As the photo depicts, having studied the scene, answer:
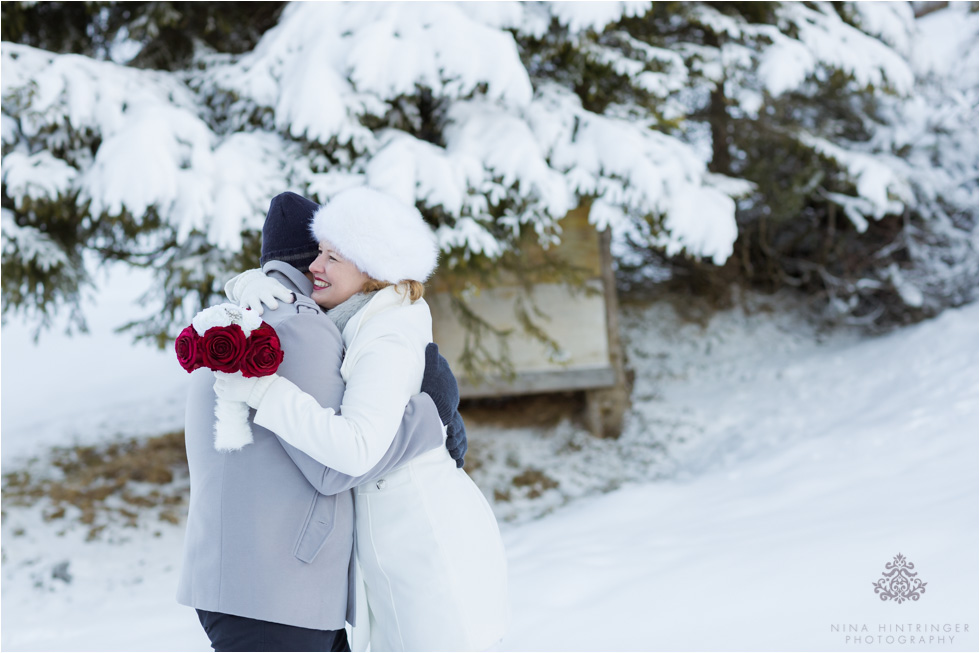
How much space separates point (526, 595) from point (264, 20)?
16.2ft

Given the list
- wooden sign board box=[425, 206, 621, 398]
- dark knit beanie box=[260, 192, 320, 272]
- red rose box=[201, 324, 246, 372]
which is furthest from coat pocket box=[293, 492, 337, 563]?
wooden sign board box=[425, 206, 621, 398]

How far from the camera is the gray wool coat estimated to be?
1706 mm

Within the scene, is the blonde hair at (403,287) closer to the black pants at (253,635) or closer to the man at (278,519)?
the man at (278,519)

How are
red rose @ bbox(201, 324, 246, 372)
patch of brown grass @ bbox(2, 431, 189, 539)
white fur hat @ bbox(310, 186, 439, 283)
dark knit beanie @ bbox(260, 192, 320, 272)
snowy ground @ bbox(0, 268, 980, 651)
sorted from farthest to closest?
patch of brown grass @ bbox(2, 431, 189, 539) → snowy ground @ bbox(0, 268, 980, 651) → dark knit beanie @ bbox(260, 192, 320, 272) → white fur hat @ bbox(310, 186, 439, 283) → red rose @ bbox(201, 324, 246, 372)

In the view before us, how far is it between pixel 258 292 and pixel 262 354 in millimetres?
300

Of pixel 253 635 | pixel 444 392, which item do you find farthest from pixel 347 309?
pixel 253 635

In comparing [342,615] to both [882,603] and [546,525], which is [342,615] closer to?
[882,603]

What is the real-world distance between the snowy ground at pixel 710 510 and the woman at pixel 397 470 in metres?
1.50

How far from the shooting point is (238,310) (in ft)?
→ 5.30

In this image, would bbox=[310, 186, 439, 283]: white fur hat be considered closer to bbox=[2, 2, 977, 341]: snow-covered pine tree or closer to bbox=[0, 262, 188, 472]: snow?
bbox=[2, 2, 977, 341]: snow-covered pine tree

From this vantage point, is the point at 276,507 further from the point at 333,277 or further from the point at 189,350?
the point at 333,277

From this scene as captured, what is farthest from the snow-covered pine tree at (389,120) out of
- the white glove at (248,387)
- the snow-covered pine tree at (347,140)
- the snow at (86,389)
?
the white glove at (248,387)

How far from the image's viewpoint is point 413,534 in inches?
72.6

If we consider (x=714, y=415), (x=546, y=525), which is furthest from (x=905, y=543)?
(x=714, y=415)
